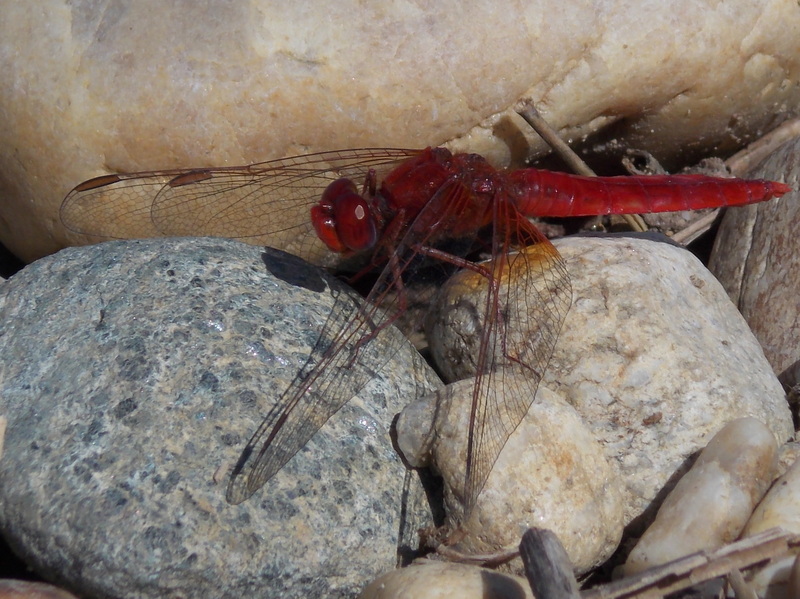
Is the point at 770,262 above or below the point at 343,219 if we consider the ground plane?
below

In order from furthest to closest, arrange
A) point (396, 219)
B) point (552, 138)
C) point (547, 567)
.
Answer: point (552, 138), point (396, 219), point (547, 567)

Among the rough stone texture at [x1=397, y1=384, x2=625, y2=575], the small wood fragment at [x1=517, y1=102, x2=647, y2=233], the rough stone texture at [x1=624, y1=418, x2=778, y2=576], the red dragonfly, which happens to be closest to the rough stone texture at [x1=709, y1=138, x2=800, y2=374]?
the red dragonfly

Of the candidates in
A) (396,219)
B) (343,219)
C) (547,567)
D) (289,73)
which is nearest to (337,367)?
(343,219)

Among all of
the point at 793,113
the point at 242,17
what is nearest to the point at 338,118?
the point at 242,17

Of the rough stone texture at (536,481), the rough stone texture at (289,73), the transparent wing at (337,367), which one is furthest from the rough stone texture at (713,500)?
the rough stone texture at (289,73)

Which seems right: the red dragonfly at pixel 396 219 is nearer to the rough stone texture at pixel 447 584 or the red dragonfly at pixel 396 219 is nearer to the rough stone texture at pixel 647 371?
the rough stone texture at pixel 647 371

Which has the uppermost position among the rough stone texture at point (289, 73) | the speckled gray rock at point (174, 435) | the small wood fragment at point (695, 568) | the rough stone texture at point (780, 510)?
the rough stone texture at point (289, 73)

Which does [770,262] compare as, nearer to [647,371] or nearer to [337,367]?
[647,371]

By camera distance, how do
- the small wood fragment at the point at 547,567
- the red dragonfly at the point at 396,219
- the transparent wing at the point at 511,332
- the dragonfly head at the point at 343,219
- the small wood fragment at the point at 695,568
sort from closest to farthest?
1. the small wood fragment at the point at 547,567
2. the small wood fragment at the point at 695,568
3. the transparent wing at the point at 511,332
4. the red dragonfly at the point at 396,219
5. the dragonfly head at the point at 343,219
